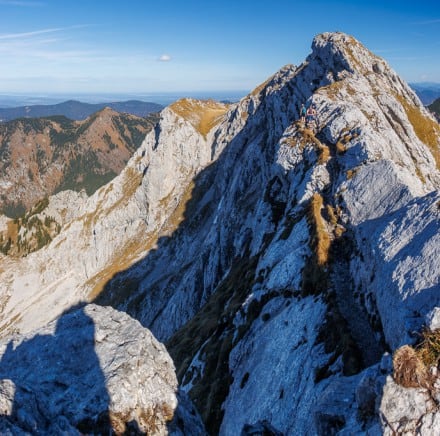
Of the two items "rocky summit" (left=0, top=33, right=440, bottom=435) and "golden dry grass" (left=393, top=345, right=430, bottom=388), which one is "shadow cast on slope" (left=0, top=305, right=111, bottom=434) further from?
"golden dry grass" (left=393, top=345, right=430, bottom=388)

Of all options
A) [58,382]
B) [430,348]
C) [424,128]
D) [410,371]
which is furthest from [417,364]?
[424,128]

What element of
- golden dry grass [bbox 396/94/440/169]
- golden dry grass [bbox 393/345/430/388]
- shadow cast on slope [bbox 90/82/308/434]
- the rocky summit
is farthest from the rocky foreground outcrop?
golden dry grass [bbox 396/94/440/169]

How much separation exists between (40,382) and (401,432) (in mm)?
19055

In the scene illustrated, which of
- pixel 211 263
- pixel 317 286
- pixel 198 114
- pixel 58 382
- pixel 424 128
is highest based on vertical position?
pixel 198 114

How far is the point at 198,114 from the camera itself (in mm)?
188125

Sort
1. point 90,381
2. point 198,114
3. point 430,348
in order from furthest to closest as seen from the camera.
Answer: point 198,114 < point 90,381 < point 430,348

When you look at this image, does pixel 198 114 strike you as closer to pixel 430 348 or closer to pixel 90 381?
pixel 90 381

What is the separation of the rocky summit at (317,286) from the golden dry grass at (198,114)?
52691 mm

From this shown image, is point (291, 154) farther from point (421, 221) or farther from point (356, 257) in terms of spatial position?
point (421, 221)

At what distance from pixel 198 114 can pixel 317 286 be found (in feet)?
544

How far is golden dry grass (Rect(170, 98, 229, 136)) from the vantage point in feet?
579

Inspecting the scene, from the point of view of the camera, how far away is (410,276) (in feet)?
82.1

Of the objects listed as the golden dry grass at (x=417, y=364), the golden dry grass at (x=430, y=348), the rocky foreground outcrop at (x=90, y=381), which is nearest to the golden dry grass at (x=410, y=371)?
the golden dry grass at (x=417, y=364)

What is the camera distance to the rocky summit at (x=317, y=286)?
19.2 meters
